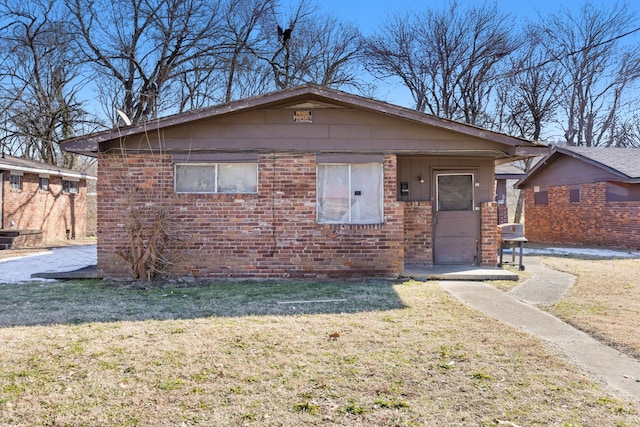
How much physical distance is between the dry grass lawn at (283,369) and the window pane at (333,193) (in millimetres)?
2494

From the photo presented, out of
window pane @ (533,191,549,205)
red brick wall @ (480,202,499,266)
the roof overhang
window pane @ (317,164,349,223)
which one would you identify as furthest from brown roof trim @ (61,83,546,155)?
window pane @ (533,191,549,205)

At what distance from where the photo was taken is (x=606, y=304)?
6336 millimetres

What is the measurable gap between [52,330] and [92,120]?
2382 centimetres

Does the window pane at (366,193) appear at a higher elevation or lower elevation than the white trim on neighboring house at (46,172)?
lower

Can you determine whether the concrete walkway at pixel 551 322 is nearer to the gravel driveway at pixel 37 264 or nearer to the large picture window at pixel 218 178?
the large picture window at pixel 218 178

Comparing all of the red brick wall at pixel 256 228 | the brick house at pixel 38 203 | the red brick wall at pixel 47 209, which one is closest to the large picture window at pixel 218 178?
the red brick wall at pixel 256 228

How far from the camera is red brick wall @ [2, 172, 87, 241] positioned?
16.5 meters

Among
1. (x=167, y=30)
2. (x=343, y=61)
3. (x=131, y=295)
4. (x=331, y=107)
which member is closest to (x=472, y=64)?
(x=343, y=61)

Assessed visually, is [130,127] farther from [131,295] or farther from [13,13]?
[13,13]

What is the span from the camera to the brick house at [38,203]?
52.3ft

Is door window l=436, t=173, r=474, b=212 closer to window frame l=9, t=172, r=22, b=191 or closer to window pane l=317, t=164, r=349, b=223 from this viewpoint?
window pane l=317, t=164, r=349, b=223

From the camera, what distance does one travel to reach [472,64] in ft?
83.8

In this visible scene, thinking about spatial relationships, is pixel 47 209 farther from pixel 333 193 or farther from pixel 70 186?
pixel 333 193

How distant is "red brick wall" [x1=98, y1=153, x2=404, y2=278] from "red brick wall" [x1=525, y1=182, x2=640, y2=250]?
38.1 ft
